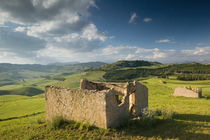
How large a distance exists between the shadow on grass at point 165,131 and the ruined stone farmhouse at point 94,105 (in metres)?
1.03

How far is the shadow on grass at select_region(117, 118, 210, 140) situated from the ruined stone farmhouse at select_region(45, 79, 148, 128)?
103 cm

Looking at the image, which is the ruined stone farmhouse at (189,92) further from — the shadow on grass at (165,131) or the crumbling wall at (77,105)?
the crumbling wall at (77,105)

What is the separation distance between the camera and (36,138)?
27.3 feet

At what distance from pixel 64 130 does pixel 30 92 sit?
13407cm

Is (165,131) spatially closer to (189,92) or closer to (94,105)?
(94,105)

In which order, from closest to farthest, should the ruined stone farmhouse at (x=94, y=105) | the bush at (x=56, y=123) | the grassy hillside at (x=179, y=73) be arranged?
the ruined stone farmhouse at (x=94, y=105)
the bush at (x=56, y=123)
the grassy hillside at (x=179, y=73)

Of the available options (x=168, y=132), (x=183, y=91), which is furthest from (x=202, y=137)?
(x=183, y=91)

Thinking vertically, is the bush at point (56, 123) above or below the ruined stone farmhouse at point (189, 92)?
above

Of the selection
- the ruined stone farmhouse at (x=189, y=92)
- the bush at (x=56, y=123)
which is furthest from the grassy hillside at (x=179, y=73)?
the bush at (x=56, y=123)

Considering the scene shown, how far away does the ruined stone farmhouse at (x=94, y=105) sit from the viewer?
8781mm

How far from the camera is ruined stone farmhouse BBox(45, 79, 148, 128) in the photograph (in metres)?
8.78

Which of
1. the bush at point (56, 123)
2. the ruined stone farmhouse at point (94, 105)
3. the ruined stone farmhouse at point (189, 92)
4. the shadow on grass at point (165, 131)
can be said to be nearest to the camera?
the shadow on grass at point (165, 131)

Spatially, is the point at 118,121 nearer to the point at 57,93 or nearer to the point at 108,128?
the point at 108,128

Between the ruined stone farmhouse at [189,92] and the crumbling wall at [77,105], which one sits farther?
the ruined stone farmhouse at [189,92]
